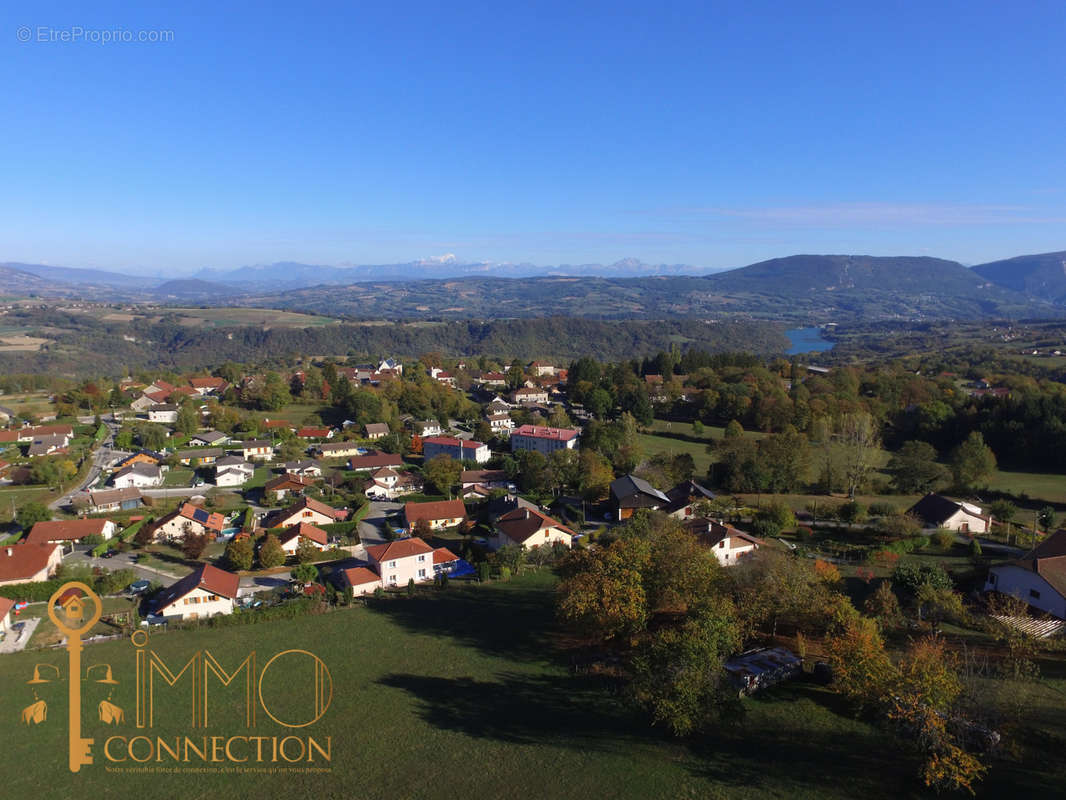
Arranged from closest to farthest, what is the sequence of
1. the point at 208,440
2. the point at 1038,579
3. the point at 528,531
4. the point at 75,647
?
1. the point at 75,647
2. the point at 1038,579
3. the point at 528,531
4. the point at 208,440

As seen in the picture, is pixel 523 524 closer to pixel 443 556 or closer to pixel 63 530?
pixel 443 556

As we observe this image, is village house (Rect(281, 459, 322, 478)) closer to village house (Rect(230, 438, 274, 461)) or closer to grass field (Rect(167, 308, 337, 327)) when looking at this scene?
village house (Rect(230, 438, 274, 461))

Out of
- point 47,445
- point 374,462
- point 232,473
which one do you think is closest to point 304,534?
point 232,473

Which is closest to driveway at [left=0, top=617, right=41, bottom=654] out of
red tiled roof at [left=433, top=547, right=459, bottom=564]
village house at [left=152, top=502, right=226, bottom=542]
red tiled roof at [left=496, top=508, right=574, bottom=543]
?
village house at [left=152, top=502, right=226, bottom=542]

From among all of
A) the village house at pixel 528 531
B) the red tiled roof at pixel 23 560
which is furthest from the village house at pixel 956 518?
the red tiled roof at pixel 23 560

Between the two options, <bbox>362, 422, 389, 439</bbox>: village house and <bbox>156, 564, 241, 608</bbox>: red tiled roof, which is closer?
<bbox>156, 564, 241, 608</bbox>: red tiled roof

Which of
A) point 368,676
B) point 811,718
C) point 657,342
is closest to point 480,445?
point 368,676

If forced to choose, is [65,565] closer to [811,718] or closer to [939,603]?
[811,718]
